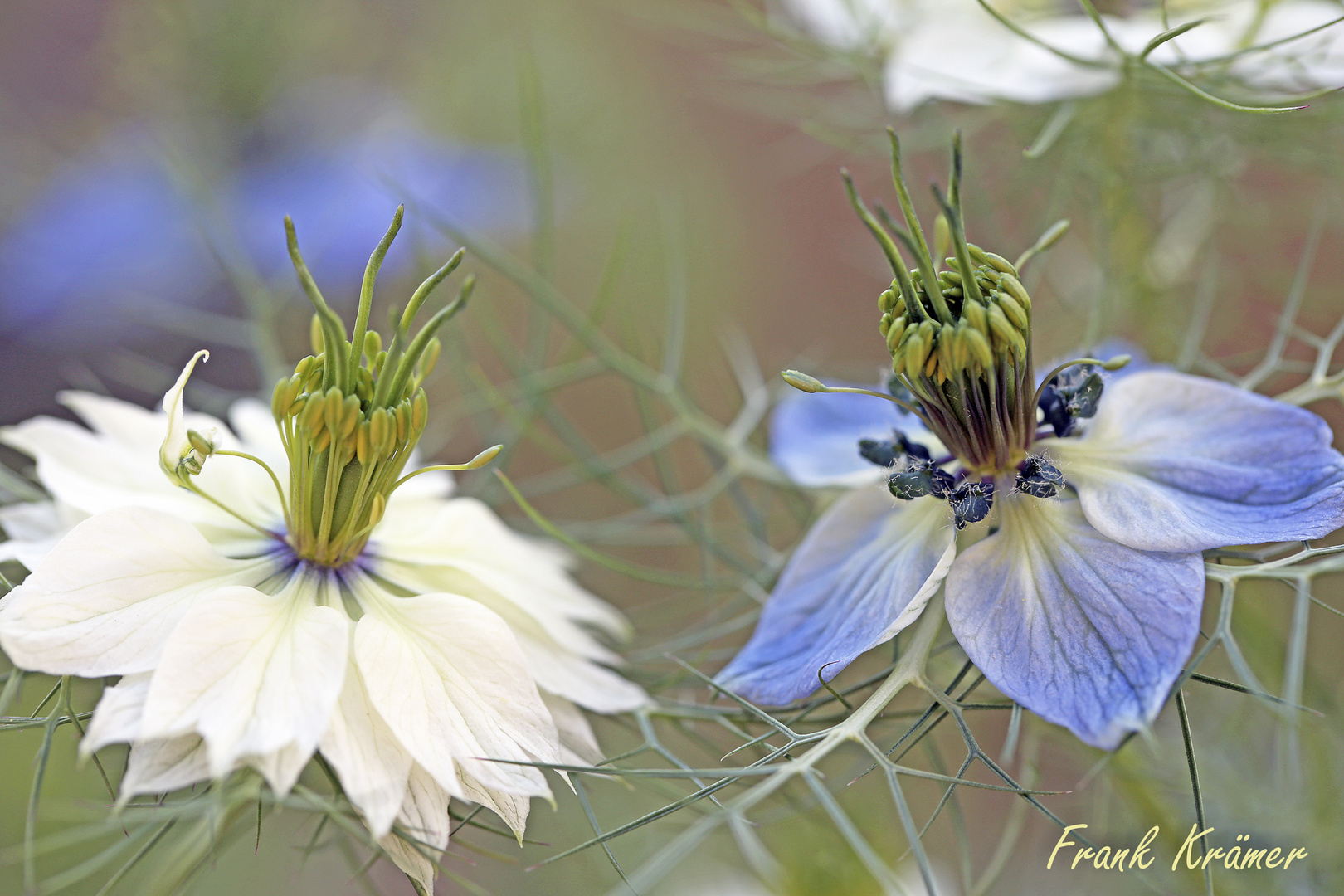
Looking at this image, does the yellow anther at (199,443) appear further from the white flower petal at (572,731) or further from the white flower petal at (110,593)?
the white flower petal at (572,731)

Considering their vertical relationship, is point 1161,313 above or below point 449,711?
above

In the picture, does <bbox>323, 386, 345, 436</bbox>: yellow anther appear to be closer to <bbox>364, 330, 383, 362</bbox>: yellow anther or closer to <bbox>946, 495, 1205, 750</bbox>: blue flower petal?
<bbox>364, 330, 383, 362</bbox>: yellow anther

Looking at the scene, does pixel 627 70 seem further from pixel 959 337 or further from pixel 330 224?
pixel 959 337

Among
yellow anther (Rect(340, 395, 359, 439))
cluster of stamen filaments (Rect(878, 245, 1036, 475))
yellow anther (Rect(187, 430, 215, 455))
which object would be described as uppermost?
cluster of stamen filaments (Rect(878, 245, 1036, 475))

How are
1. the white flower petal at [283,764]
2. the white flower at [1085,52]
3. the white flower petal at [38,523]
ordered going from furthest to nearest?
the white flower at [1085,52]
the white flower petal at [38,523]
the white flower petal at [283,764]

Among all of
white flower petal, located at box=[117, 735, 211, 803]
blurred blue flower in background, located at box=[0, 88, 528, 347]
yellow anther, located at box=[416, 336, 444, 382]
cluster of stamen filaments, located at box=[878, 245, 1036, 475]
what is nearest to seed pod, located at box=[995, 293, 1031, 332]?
cluster of stamen filaments, located at box=[878, 245, 1036, 475]

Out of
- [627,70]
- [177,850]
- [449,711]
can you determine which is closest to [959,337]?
[449,711]

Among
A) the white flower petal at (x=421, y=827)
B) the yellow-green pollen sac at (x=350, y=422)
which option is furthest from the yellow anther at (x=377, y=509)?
the white flower petal at (x=421, y=827)
